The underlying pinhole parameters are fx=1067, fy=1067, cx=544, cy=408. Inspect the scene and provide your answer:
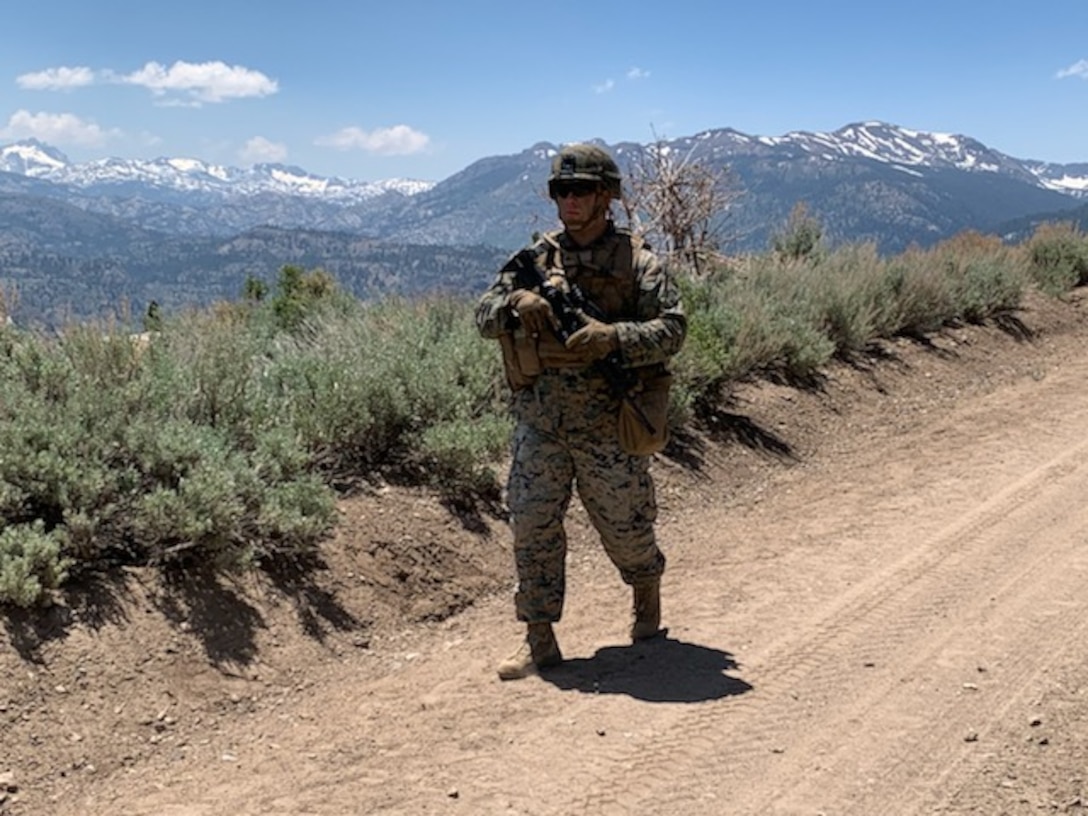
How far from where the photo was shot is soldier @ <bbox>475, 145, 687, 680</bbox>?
4223 millimetres

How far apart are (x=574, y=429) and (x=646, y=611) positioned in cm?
96

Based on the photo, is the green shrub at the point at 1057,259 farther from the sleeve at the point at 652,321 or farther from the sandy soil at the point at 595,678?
the sleeve at the point at 652,321

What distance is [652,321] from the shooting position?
4.23 metres

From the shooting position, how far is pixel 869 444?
8.98m

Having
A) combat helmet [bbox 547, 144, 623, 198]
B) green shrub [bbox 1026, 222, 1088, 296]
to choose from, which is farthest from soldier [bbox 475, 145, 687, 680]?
green shrub [bbox 1026, 222, 1088, 296]

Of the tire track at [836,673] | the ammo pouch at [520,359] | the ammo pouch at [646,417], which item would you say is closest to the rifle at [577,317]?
the ammo pouch at [646,417]

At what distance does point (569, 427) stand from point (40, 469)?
7.81 ft

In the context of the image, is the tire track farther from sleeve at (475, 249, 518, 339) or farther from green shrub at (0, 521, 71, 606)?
green shrub at (0, 521, 71, 606)

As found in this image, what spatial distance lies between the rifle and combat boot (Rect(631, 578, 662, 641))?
82cm

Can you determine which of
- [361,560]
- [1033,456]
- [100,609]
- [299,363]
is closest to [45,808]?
[100,609]

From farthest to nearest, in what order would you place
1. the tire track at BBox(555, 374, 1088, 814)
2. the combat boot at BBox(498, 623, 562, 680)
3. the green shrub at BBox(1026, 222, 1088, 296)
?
the green shrub at BBox(1026, 222, 1088, 296) → the combat boot at BBox(498, 623, 562, 680) → the tire track at BBox(555, 374, 1088, 814)

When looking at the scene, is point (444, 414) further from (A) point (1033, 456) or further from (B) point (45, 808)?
(A) point (1033, 456)

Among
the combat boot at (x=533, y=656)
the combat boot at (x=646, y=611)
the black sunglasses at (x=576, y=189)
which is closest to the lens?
the black sunglasses at (x=576, y=189)

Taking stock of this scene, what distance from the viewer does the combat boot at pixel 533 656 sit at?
446 cm
